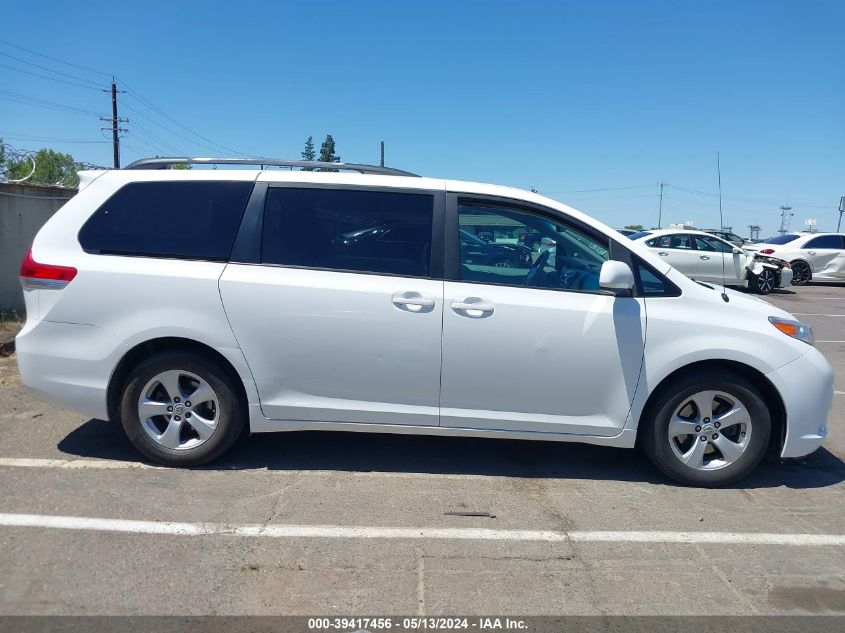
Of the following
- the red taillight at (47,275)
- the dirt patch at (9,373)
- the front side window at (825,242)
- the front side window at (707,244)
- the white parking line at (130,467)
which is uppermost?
the front side window at (825,242)

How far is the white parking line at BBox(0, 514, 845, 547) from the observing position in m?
3.57

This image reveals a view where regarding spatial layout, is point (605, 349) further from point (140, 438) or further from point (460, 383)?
point (140, 438)

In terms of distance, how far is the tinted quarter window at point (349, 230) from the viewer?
4242 millimetres

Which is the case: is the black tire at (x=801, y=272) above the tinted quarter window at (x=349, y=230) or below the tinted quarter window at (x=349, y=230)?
below

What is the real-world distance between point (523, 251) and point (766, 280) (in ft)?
50.6

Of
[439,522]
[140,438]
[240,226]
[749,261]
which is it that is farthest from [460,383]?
[749,261]

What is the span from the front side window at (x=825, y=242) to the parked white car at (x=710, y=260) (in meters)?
3.22

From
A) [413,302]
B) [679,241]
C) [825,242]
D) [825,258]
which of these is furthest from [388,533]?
[825,242]

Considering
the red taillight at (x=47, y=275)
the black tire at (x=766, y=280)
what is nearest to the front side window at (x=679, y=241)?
the black tire at (x=766, y=280)

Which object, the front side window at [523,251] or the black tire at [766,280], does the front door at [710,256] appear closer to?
the black tire at [766,280]

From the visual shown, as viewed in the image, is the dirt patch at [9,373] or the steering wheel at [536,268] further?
the dirt patch at [9,373]

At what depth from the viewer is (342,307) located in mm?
4113

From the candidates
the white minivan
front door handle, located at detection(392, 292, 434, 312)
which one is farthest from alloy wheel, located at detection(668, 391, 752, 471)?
front door handle, located at detection(392, 292, 434, 312)

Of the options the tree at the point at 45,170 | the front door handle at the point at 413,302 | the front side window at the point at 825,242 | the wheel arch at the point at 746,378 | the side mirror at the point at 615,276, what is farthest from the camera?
the front side window at the point at 825,242
